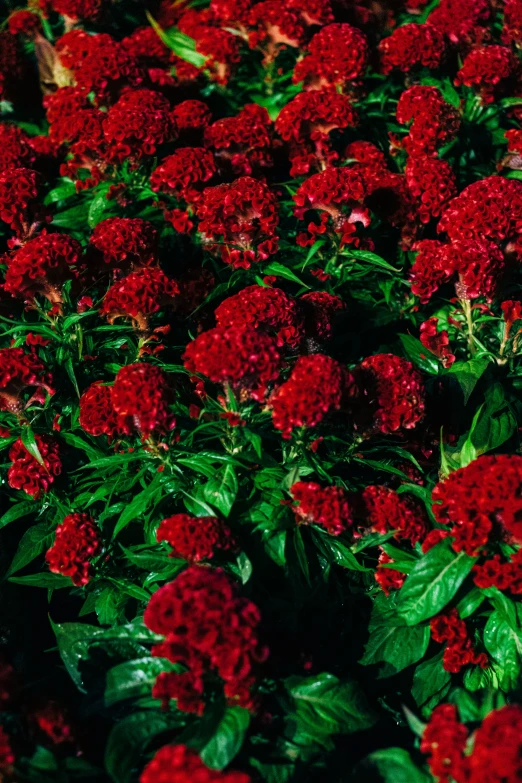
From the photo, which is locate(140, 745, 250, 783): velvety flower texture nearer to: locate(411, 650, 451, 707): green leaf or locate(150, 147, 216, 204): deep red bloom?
locate(411, 650, 451, 707): green leaf

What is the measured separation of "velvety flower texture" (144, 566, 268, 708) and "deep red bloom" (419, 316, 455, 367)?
170 centimetres

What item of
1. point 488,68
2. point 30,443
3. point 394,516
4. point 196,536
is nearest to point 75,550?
point 30,443

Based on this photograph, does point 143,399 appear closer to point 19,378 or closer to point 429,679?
point 19,378

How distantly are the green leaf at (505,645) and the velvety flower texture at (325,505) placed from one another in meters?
0.69

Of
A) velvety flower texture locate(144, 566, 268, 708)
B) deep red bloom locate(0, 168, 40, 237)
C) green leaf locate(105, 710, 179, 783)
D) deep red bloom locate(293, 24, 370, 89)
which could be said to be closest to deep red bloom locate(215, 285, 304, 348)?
velvety flower texture locate(144, 566, 268, 708)

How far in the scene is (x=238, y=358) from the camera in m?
3.09

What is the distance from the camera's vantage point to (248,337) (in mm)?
3146

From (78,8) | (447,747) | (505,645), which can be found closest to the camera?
(447,747)

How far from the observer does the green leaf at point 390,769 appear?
106 inches

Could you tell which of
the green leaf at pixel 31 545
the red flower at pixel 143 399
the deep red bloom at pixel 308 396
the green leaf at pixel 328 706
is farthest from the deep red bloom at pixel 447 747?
the green leaf at pixel 31 545

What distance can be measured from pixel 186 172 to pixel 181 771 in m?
2.87

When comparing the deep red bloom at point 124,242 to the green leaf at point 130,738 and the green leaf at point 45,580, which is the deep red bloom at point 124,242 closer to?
the green leaf at point 45,580

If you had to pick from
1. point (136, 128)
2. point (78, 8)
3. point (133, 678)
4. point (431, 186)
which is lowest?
point (133, 678)

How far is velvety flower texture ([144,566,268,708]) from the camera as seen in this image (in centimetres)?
266
